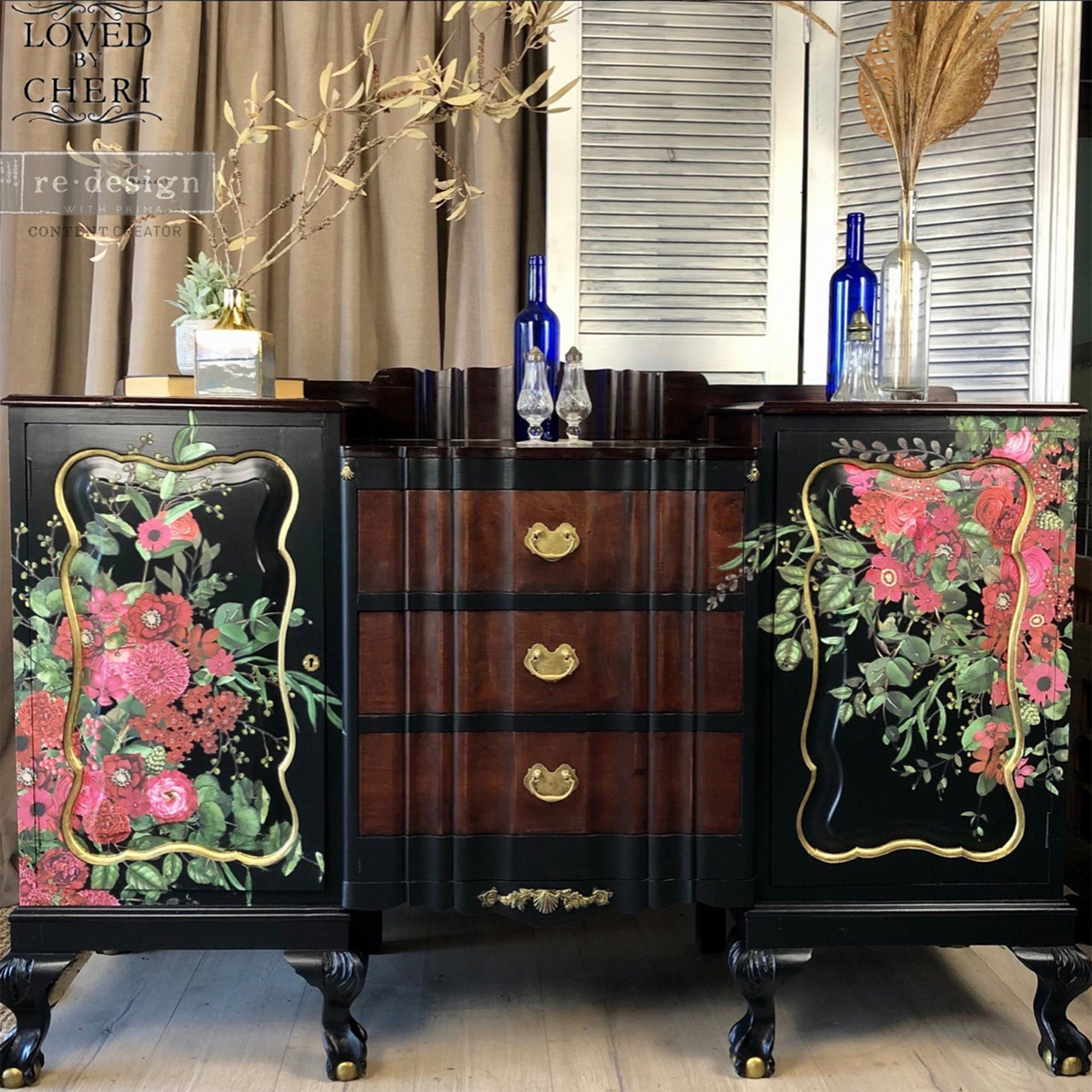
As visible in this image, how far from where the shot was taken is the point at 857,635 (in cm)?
159

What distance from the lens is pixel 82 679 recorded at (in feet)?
5.10

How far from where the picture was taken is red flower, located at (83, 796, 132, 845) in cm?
157

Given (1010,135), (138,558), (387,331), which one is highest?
(1010,135)

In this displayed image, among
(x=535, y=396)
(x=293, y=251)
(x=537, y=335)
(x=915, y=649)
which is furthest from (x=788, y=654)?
(x=293, y=251)

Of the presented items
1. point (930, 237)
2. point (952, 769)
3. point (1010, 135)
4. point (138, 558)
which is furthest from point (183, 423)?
point (1010, 135)

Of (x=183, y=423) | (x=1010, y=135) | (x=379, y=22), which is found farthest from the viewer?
(x=379, y=22)

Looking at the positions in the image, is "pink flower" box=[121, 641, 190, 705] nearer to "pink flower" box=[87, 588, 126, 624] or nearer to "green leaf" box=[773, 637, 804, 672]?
"pink flower" box=[87, 588, 126, 624]

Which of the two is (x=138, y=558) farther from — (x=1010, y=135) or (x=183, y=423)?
(x=1010, y=135)

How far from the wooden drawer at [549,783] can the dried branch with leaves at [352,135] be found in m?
0.94

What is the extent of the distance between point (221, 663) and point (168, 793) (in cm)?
20

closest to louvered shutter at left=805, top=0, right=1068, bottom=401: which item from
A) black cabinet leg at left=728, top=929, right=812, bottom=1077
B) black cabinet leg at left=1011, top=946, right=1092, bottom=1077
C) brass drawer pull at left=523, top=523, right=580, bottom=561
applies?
brass drawer pull at left=523, top=523, right=580, bottom=561

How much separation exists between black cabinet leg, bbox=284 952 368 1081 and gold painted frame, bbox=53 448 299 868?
16cm

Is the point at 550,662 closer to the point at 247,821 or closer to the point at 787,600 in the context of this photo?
the point at 787,600

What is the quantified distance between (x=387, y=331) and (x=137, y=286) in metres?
0.48
